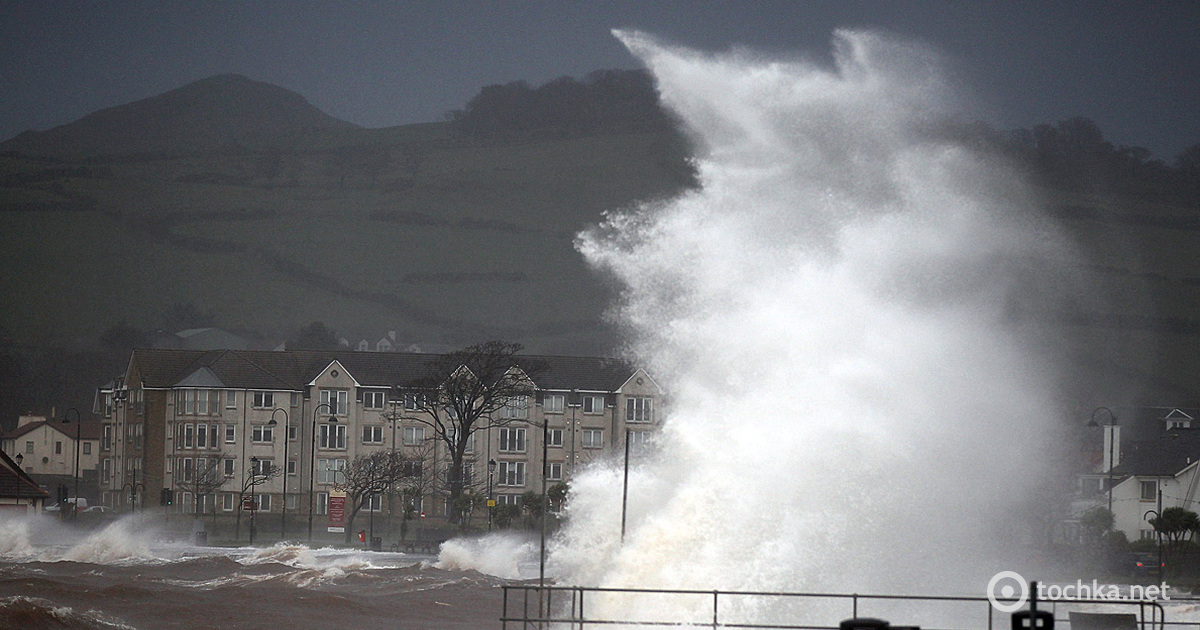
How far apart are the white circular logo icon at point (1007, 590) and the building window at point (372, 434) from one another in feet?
254

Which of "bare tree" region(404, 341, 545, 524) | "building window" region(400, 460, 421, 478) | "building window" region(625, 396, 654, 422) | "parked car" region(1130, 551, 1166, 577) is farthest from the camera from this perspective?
"building window" region(625, 396, 654, 422)

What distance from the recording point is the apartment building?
126438mm

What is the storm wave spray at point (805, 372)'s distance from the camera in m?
45.1

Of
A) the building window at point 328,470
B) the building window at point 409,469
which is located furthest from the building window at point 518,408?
the building window at point 328,470

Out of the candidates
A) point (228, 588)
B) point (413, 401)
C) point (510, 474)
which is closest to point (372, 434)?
point (413, 401)

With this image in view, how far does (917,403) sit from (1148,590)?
793 inches

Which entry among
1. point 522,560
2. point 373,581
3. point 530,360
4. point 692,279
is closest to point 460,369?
point 530,360

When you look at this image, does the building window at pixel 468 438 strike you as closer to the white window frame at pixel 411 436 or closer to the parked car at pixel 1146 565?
the white window frame at pixel 411 436

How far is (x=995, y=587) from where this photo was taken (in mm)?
55281

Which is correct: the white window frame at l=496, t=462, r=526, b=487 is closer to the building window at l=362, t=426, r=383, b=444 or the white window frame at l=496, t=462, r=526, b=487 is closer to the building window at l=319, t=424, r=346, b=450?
the building window at l=362, t=426, r=383, b=444

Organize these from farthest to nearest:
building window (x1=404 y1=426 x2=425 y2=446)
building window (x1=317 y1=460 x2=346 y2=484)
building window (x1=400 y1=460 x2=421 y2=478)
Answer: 1. building window (x1=404 y1=426 x2=425 y2=446)
2. building window (x1=317 y1=460 x2=346 y2=484)
3. building window (x1=400 y1=460 x2=421 y2=478)

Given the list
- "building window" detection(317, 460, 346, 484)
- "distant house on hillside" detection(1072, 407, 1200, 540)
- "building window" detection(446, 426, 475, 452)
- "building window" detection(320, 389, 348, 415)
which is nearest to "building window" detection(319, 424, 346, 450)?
"building window" detection(317, 460, 346, 484)

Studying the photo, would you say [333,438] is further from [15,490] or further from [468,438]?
[15,490]

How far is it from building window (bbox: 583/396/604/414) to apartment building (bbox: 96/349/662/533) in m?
0.09
